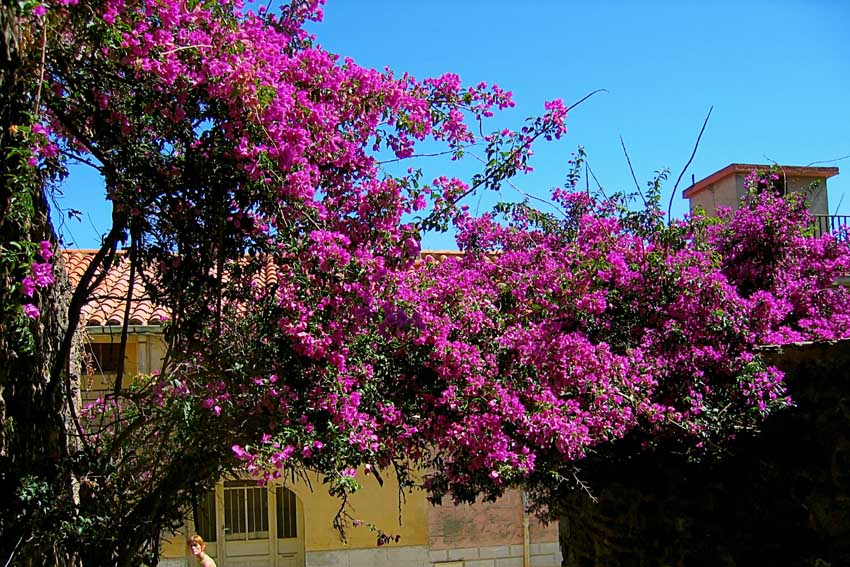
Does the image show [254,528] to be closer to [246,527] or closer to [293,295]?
[246,527]

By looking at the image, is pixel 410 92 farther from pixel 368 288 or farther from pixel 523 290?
pixel 523 290

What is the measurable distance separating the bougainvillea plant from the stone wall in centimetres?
55

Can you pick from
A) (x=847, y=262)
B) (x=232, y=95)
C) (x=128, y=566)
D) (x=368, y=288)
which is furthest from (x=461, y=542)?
(x=232, y=95)

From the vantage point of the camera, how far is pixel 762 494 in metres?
6.73

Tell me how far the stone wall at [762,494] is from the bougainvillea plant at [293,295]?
0.55m

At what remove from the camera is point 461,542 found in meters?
11.8

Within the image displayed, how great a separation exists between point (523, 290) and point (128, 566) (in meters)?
2.88

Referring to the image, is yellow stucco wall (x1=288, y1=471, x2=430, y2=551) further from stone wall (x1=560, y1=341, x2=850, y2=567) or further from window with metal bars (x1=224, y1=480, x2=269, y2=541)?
stone wall (x1=560, y1=341, x2=850, y2=567)

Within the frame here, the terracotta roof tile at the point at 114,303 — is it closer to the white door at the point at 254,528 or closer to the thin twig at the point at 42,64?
the thin twig at the point at 42,64

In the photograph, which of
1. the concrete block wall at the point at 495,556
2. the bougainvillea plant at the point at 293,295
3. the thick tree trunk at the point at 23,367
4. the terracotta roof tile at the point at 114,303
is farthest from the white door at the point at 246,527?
the thick tree trunk at the point at 23,367

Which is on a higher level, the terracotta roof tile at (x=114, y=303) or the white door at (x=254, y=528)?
the terracotta roof tile at (x=114, y=303)

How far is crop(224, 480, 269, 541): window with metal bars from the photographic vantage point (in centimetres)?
1171

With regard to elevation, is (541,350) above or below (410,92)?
below

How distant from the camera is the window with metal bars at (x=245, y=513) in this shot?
38.4ft
